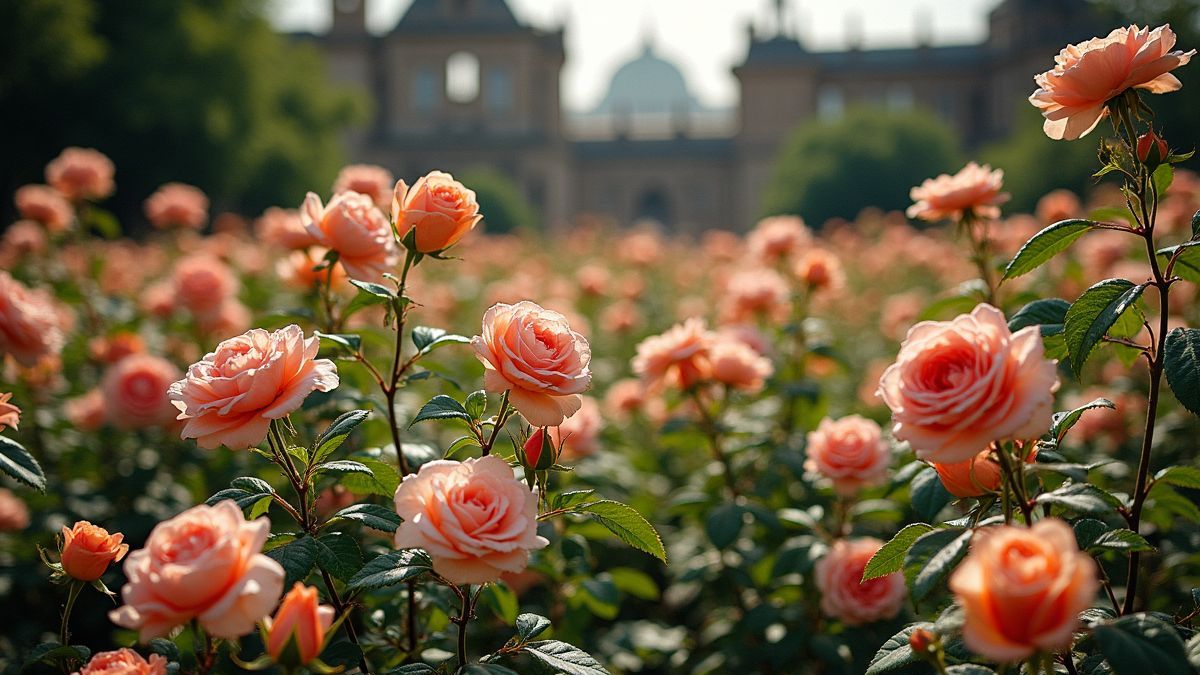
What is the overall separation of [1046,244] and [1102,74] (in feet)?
0.66

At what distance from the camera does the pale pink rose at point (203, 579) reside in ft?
2.17

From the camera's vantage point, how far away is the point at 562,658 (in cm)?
92

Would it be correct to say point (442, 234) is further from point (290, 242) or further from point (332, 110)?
point (332, 110)

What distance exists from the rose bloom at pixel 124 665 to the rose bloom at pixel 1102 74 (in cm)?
102

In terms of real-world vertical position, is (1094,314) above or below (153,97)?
below

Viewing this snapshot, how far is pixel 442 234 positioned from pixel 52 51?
45.0 ft

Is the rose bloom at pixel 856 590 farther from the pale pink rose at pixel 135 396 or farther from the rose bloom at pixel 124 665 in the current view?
the pale pink rose at pixel 135 396

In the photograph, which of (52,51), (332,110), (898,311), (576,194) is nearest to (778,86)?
(576,194)

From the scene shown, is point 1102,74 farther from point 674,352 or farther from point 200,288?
point 200,288

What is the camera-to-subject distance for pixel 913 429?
727 millimetres

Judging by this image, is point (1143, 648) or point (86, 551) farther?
point (86, 551)

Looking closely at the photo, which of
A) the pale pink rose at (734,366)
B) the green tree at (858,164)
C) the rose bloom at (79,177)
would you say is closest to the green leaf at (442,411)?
the pale pink rose at (734,366)

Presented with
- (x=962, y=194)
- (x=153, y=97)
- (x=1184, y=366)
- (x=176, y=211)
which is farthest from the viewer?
(x=153, y=97)

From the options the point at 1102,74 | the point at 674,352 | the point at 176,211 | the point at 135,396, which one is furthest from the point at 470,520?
the point at 176,211
